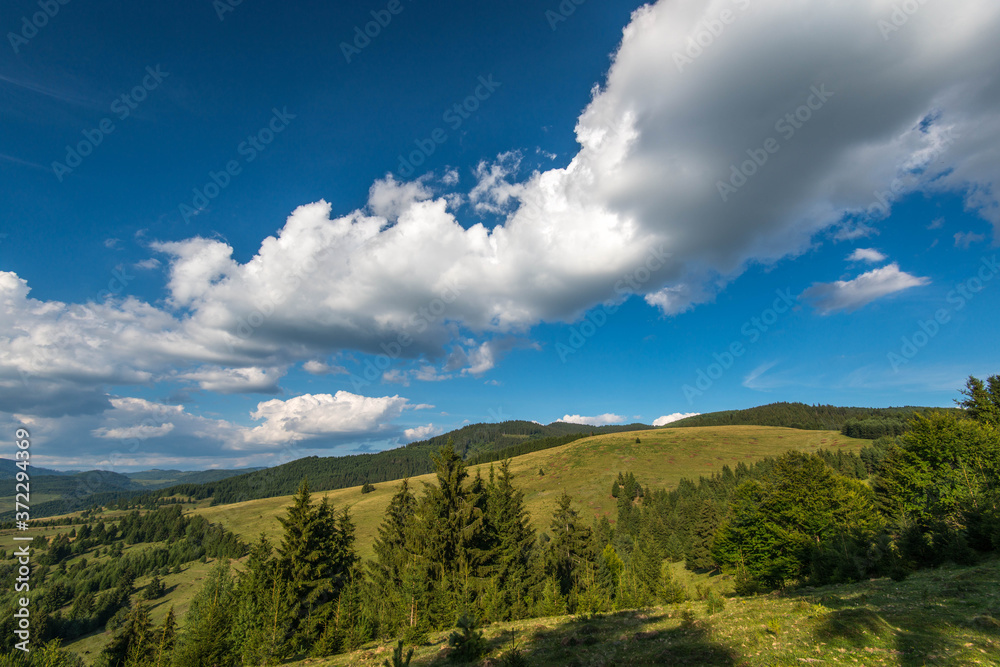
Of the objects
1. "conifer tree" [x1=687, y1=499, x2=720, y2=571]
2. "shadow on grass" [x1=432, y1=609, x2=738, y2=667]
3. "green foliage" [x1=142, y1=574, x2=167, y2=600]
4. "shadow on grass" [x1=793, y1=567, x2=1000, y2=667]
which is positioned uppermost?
"shadow on grass" [x1=793, y1=567, x2=1000, y2=667]

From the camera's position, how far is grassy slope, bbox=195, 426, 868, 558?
370 ft

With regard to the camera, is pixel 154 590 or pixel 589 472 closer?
pixel 154 590

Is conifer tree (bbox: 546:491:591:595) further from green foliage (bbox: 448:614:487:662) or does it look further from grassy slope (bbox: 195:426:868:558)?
grassy slope (bbox: 195:426:868:558)

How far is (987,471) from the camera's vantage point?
3519 centimetres

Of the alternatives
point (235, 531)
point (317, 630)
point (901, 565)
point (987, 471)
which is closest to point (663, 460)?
point (987, 471)

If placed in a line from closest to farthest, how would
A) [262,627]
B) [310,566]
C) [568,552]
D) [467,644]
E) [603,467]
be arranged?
[467,644], [262,627], [310,566], [568,552], [603,467]

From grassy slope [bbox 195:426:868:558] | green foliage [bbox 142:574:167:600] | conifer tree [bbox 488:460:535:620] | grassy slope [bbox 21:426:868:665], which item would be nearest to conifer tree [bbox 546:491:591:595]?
conifer tree [bbox 488:460:535:620]

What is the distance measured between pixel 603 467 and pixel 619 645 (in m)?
126

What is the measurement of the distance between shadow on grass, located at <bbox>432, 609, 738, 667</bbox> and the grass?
0.15 feet

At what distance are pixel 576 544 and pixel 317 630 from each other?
110 ft

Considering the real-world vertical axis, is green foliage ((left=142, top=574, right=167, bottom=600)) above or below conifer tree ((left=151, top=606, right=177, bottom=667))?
below

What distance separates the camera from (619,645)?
16.3 m

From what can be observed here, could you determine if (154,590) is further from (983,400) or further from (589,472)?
(983,400)

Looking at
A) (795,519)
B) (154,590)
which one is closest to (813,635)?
(795,519)
